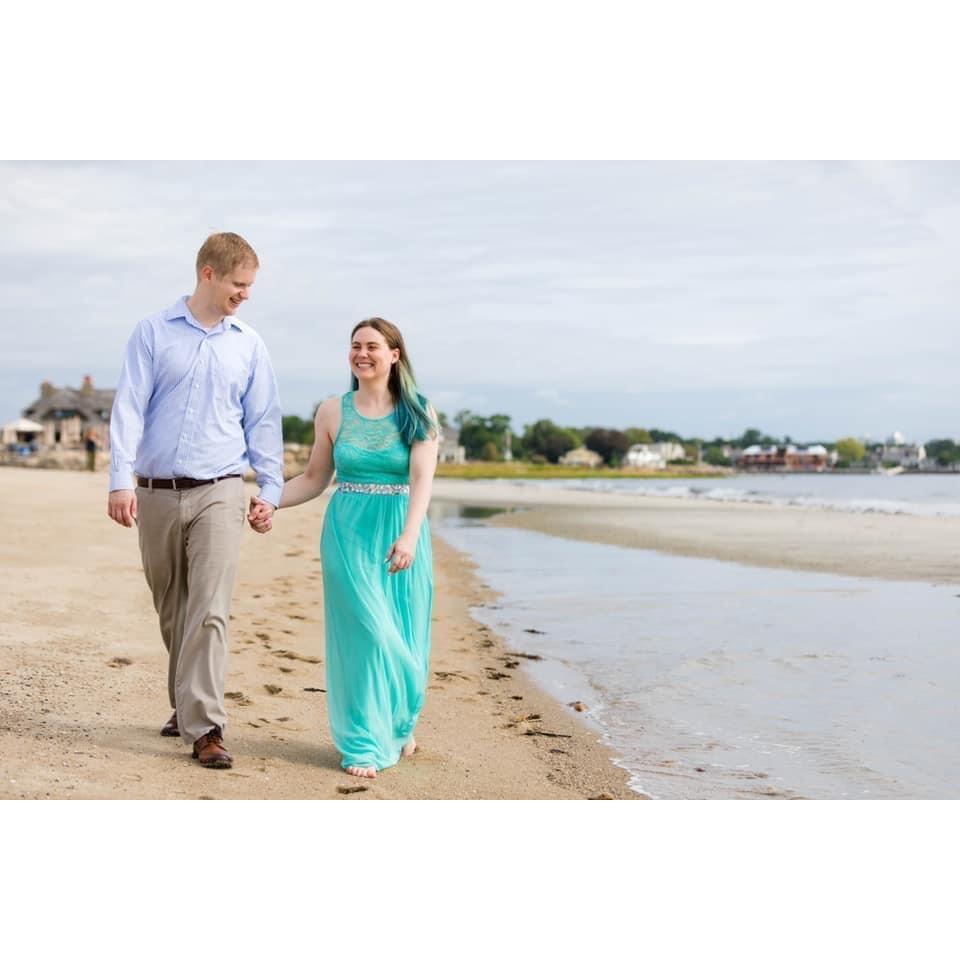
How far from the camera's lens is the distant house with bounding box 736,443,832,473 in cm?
15138

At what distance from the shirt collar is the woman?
0.56m

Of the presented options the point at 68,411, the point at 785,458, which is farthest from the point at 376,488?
the point at 785,458

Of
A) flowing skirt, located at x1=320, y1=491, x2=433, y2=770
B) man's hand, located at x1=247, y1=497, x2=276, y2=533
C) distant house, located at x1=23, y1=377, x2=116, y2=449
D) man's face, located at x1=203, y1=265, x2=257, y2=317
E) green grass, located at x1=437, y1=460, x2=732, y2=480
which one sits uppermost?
distant house, located at x1=23, y1=377, x2=116, y2=449

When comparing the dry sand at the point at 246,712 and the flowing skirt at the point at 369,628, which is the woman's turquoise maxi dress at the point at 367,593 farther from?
the dry sand at the point at 246,712

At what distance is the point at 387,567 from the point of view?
462cm

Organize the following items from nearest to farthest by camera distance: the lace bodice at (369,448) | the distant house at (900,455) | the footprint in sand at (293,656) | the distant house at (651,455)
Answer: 1. the lace bodice at (369,448)
2. the footprint in sand at (293,656)
3. the distant house at (900,455)
4. the distant house at (651,455)

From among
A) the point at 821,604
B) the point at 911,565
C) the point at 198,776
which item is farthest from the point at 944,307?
the point at 198,776

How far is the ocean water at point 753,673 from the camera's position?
5070mm

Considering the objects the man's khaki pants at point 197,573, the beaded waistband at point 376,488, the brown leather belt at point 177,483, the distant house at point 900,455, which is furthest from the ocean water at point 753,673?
the distant house at point 900,455

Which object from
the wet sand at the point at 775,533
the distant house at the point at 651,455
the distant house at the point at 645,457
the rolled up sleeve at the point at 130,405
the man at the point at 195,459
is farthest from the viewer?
the distant house at the point at 651,455

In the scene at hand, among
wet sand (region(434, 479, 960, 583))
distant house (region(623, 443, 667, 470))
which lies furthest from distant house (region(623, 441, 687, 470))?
wet sand (region(434, 479, 960, 583))

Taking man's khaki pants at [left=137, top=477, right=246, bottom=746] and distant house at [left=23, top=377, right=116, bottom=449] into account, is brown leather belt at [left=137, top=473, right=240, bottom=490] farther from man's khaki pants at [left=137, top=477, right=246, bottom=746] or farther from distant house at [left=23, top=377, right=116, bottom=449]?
distant house at [left=23, top=377, right=116, bottom=449]
